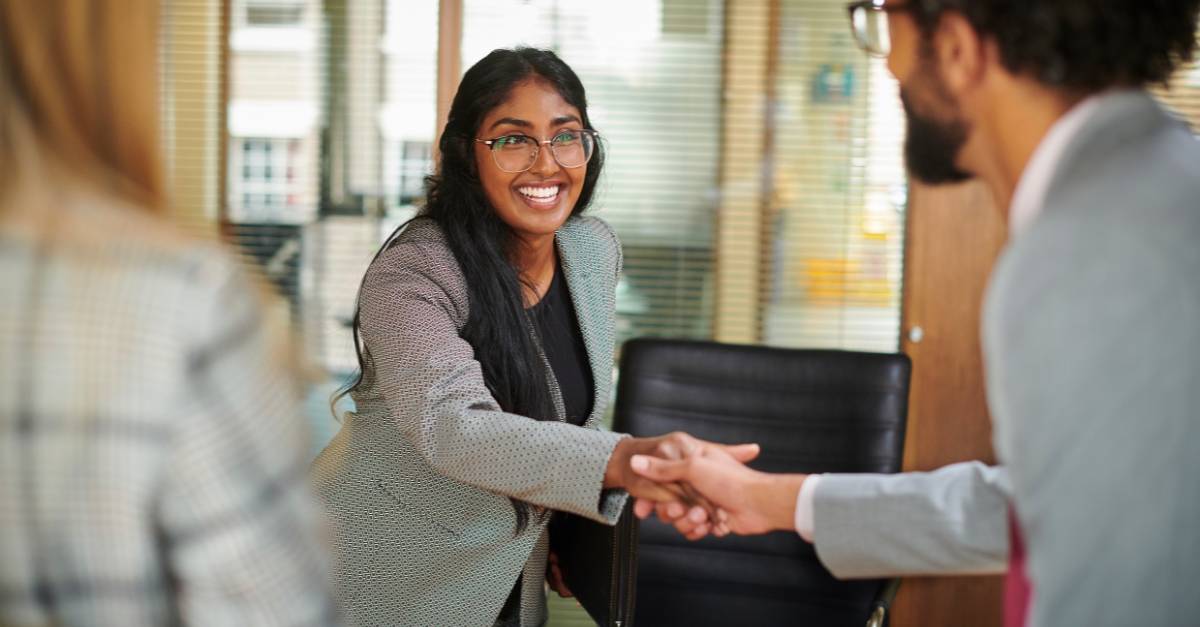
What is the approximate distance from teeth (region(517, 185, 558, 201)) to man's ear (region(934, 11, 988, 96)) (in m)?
1.20

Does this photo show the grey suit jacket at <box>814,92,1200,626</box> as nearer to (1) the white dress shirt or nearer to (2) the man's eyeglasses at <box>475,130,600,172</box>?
(1) the white dress shirt

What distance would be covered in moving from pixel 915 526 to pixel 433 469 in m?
0.97

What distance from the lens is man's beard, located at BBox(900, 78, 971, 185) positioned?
56.4 inches

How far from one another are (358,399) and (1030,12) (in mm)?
1563

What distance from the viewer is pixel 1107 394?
37.6 inches

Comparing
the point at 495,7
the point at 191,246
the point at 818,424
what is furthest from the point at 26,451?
the point at 495,7

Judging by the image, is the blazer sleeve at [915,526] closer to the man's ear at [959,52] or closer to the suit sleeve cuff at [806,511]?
the suit sleeve cuff at [806,511]

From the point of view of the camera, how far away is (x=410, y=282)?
2.24 metres

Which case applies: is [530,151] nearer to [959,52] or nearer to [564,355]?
[564,355]

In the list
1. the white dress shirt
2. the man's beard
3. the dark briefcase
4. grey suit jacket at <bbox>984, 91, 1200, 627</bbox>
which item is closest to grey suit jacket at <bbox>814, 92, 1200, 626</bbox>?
grey suit jacket at <bbox>984, 91, 1200, 627</bbox>

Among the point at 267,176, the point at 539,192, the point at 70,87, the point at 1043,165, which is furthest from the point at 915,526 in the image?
the point at 267,176

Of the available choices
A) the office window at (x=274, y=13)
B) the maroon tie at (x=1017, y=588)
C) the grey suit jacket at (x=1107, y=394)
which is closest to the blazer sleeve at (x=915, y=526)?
the maroon tie at (x=1017, y=588)

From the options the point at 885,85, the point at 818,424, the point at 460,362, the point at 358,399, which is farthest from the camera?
the point at 885,85

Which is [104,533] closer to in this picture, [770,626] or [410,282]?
[410,282]
